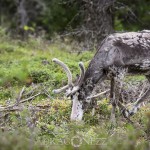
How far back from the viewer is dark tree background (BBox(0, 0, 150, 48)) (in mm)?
15867

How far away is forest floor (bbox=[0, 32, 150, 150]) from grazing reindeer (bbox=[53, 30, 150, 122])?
0.42 m

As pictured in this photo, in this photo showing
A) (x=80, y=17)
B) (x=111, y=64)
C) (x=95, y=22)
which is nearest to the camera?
(x=111, y=64)

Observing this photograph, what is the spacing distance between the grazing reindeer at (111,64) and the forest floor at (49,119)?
0.42 m

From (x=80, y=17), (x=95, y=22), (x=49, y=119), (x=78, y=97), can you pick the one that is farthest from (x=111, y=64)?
(x=80, y=17)

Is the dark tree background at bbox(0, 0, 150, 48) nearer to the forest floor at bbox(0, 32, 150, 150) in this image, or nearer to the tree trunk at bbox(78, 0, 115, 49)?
the tree trunk at bbox(78, 0, 115, 49)

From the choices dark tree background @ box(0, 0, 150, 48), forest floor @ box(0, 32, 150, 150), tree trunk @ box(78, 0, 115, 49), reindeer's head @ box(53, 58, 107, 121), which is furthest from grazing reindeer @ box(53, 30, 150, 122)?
tree trunk @ box(78, 0, 115, 49)

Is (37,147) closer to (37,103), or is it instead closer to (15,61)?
(37,103)

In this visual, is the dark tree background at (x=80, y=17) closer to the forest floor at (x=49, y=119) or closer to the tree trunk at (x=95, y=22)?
the tree trunk at (x=95, y=22)

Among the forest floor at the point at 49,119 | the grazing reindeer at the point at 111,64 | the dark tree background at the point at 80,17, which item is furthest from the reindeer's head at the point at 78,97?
the dark tree background at the point at 80,17

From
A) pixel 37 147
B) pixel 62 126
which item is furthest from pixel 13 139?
pixel 62 126

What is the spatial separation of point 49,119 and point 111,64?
148 cm

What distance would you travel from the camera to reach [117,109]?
988 centimetres

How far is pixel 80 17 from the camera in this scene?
1912 cm

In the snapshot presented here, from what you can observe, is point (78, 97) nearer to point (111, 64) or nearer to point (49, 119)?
point (49, 119)
